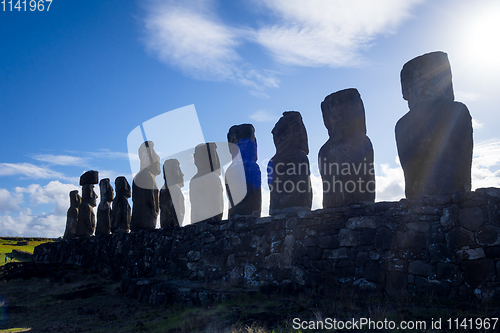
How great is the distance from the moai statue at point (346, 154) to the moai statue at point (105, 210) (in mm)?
11499

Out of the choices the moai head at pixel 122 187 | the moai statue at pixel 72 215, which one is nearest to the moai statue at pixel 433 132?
the moai head at pixel 122 187

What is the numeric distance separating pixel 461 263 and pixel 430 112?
273cm

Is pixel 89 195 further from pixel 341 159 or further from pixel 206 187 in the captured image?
pixel 341 159

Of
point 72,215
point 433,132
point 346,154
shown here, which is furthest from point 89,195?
point 433,132

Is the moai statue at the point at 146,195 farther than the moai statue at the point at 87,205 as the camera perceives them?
No

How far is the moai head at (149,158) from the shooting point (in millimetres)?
14156

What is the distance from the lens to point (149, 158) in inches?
560

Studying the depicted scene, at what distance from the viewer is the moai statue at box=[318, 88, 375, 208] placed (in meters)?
7.45

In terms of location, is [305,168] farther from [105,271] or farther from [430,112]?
[105,271]

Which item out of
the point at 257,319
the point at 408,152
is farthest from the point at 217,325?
the point at 408,152

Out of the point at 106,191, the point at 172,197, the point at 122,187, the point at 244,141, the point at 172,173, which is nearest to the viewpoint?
the point at 244,141

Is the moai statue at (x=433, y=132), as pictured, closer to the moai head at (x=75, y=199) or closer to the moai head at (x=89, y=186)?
the moai head at (x=89, y=186)

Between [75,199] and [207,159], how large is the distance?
10.9 metres

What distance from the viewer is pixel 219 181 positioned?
11.6 metres
